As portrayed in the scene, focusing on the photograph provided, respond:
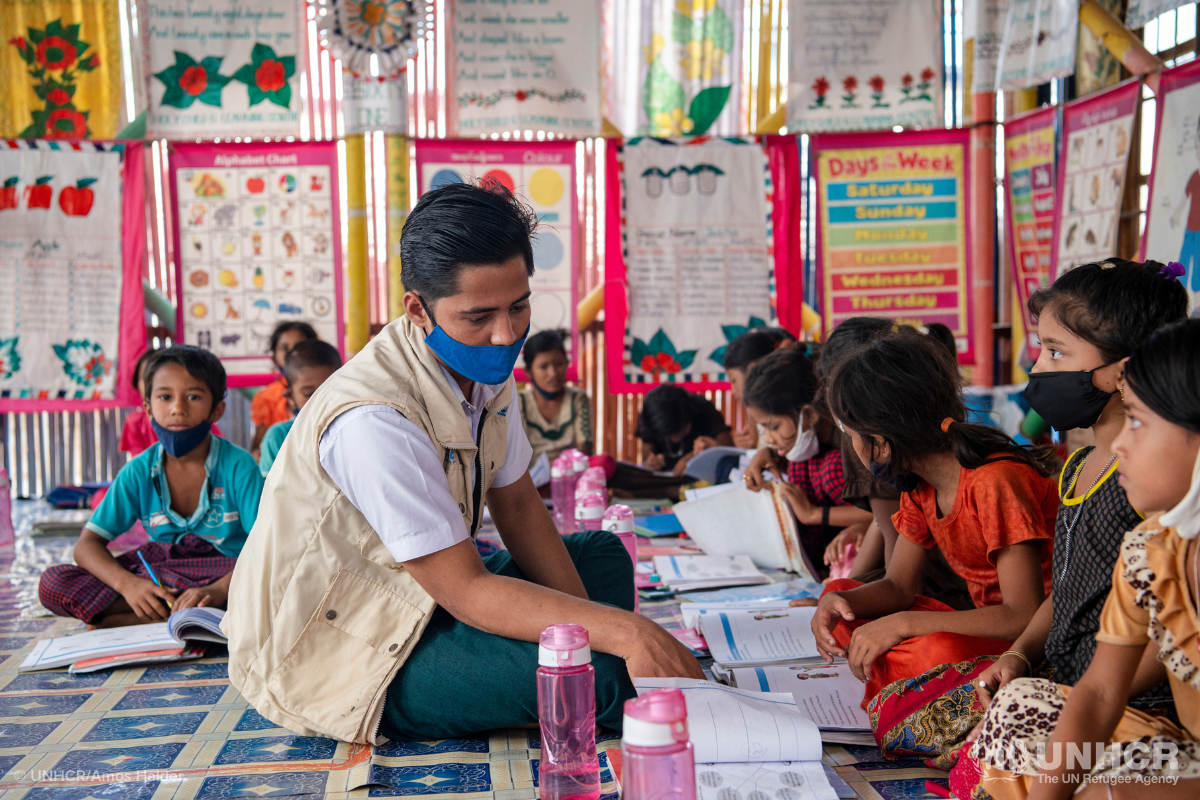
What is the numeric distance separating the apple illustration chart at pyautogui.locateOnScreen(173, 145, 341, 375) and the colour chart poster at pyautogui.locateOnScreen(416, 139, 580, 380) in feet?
2.31

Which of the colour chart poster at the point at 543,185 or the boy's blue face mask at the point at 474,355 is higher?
the colour chart poster at the point at 543,185

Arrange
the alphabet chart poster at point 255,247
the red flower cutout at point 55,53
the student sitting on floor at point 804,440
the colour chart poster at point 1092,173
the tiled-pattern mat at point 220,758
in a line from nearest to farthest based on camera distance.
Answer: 1. the tiled-pattern mat at point 220,758
2. the student sitting on floor at point 804,440
3. the colour chart poster at point 1092,173
4. the red flower cutout at point 55,53
5. the alphabet chart poster at point 255,247

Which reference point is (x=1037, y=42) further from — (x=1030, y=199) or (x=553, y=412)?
(x=553, y=412)

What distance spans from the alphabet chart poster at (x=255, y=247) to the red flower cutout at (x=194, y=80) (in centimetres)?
36

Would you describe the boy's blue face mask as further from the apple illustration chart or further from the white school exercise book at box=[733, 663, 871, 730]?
the apple illustration chart

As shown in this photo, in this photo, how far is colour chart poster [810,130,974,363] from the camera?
221 inches

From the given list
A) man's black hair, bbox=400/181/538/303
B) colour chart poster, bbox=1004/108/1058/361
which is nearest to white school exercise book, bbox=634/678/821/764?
man's black hair, bbox=400/181/538/303

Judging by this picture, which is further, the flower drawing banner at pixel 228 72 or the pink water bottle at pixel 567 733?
the flower drawing banner at pixel 228 72

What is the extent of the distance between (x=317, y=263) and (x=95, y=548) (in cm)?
319

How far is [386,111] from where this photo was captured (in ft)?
18.0

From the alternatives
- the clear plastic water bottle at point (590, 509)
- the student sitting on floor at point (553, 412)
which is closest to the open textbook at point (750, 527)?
the clear plastic water bottle at point (590, 509)

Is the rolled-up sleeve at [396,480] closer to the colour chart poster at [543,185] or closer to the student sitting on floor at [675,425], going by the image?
the student sitting on floor at [675,425]

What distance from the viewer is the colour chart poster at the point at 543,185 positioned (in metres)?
5.65

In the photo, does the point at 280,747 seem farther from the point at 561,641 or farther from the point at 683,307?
the point at 683,307
